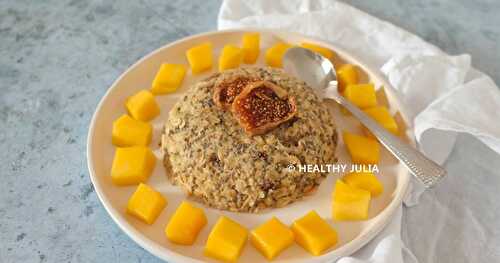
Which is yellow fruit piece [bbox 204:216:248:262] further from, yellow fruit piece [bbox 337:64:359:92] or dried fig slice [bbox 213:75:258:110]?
yellow fruit piece [bbox 337:64:359:92]

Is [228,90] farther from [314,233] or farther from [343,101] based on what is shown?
[314,233]

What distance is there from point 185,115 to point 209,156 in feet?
0.69

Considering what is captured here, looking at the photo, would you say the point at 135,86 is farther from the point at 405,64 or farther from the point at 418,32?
the point at 418,32

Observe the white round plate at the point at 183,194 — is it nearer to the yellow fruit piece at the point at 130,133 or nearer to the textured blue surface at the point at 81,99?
the yellow fruit piece at the point at 130,133

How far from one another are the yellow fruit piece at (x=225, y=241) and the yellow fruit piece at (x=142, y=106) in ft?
2.04

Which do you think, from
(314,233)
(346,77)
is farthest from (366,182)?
(346,77)

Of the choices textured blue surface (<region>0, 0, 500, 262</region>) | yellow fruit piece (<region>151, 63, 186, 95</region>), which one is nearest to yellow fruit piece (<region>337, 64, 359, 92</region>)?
textured blue surface (<region>0, 0, 500, 262</region>)

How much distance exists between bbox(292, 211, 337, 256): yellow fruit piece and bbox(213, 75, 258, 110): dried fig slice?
49 cm

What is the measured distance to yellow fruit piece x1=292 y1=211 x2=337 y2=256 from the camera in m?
1.86

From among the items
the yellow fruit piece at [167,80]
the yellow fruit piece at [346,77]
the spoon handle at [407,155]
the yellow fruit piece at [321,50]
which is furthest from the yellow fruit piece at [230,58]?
the spoon handle at [407,155]

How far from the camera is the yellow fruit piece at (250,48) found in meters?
2.51

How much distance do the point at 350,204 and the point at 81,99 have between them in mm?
1354

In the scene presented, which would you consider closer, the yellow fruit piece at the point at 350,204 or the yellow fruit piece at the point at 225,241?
the yellow fruit piece at the point at 225,241

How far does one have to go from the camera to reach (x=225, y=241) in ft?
6.05
